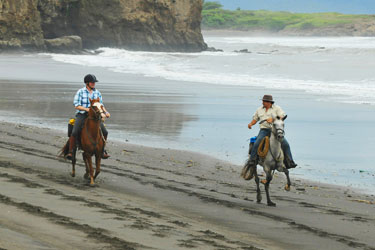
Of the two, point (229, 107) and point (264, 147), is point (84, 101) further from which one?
point (229, 107)

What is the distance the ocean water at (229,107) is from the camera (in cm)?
1605

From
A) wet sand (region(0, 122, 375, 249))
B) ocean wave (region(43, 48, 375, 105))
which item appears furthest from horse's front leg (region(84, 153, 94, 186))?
ocean wave (region(43, 48, 375, 105))

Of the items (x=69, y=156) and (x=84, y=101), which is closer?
(x=84, y=101)

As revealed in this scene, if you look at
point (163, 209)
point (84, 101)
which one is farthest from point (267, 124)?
point (84, 101)

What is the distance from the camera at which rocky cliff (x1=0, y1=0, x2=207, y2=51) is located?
67.5 meters

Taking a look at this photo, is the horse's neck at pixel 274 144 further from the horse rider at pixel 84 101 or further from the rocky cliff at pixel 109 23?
the rocky cliff at pixel 109 23

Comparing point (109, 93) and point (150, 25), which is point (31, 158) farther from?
point (150, 25)

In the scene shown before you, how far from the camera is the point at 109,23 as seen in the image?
81812 mm

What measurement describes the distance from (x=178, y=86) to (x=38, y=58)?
24805mm

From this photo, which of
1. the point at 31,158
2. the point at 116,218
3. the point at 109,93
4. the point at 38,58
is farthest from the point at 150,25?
the point at 116,218

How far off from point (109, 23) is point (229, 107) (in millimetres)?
58354

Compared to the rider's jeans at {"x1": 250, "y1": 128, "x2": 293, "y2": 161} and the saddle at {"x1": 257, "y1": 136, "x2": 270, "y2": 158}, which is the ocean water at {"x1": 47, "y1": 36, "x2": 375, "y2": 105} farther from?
the saddle at {"x1": 257, "y1": 136, "x2": 270, "y2": 158}

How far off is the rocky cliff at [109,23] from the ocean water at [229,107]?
742 inches

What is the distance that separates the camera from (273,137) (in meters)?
11.0
